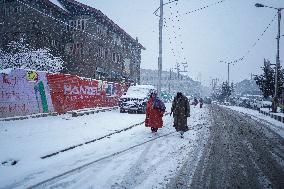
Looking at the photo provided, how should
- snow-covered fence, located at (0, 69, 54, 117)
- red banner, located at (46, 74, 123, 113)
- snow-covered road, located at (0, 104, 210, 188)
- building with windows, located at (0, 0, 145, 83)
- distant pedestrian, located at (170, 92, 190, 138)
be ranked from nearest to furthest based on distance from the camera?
snow-covered road, located at (0, 104, 210, 188) < distant pedestrian, located at (170, 92, 190, 138) < snow-covered fence, located at (0, 69, 54, 117) < red banner, located at (46, 74, 123, 113) < building with windows, located at (0, 0, 145, 83)

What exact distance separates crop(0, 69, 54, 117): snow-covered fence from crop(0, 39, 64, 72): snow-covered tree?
1106 centimetres

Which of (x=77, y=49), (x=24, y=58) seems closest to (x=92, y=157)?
(x=24, y=58)

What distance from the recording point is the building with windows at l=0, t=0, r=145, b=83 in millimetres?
30828

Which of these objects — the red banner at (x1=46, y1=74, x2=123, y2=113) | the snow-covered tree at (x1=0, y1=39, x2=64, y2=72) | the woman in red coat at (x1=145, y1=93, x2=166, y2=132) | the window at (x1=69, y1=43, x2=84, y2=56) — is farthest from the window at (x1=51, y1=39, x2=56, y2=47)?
the woman in red coat at (x1=145, y1=93, x2=166, y2=132)

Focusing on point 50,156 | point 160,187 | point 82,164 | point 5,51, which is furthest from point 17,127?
point 5,51

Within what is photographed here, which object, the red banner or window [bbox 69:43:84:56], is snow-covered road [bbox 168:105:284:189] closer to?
the red banner

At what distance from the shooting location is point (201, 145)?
10.5m

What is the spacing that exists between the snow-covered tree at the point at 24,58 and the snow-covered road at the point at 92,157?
16.0 meters

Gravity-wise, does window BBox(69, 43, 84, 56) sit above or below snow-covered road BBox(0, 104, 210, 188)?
above

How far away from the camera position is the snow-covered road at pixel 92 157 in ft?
19.8

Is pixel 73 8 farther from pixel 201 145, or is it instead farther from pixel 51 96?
pixel 201 145

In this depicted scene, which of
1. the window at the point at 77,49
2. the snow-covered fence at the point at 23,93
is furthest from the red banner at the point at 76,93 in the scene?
the window at the point at 77,49

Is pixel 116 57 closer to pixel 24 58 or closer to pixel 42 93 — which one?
pixel 24 58

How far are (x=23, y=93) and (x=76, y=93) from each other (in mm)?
5509
